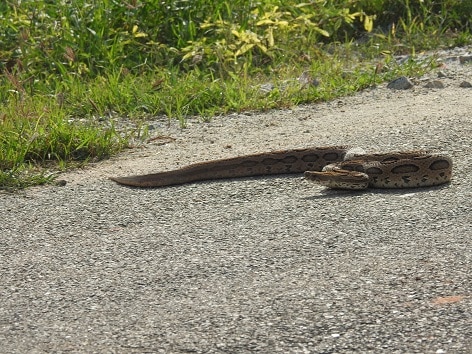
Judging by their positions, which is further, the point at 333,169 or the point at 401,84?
the point at 401,84

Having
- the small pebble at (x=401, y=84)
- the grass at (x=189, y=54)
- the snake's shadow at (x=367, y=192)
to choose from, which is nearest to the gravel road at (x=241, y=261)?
the snake's shadow at (x=367, y=192)

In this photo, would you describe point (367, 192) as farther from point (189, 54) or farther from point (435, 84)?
point (189, 54)

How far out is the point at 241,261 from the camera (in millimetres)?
6199

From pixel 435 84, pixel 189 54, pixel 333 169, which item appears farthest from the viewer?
pixel 189 54

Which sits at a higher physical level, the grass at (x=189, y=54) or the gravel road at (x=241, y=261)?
the gravel road at (x=241, y=261)

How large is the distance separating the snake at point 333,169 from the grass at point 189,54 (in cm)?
122

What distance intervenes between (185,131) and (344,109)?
1593 millimetres

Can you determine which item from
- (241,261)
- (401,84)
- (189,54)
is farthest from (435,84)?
(241,261)

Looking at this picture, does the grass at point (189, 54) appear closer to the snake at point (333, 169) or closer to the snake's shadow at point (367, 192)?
the snake at point (333, 169)

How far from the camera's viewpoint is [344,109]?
10148 millimetres

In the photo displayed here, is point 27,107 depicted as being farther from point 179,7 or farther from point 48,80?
point 179,7

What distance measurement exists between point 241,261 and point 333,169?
1875 mm

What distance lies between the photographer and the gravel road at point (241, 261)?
17.0 ft

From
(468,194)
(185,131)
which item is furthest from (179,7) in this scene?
(468,194)
